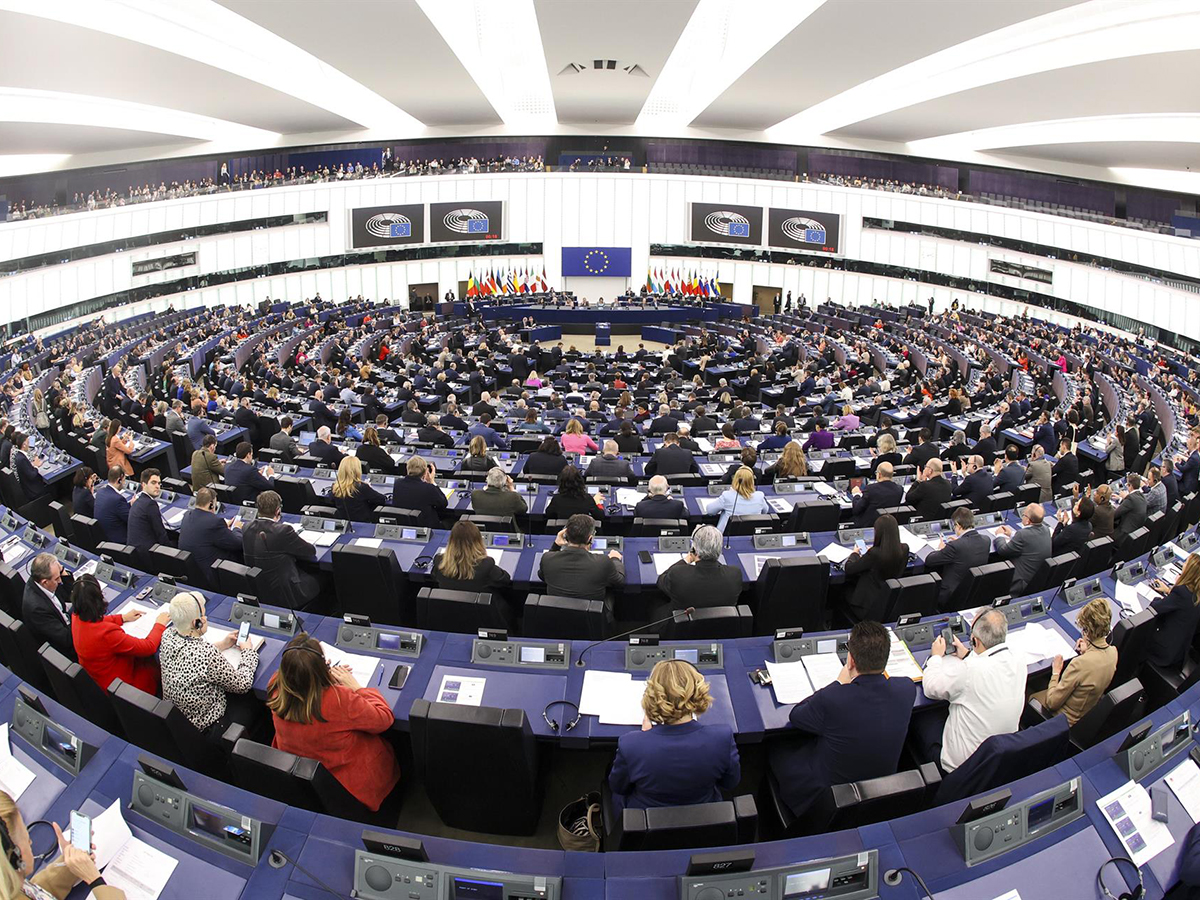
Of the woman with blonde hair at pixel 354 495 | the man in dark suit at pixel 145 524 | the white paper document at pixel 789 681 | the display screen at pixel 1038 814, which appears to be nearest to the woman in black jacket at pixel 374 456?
the woman with blonde hair at pixel 354 495

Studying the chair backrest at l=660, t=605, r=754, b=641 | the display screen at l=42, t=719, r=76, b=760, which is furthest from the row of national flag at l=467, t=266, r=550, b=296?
the display screen at l=42, t=719, r=76, b=760

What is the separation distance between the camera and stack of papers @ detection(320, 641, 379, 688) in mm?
4590

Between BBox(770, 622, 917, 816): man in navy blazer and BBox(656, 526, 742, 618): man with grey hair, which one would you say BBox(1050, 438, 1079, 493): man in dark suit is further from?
BBox(770, 622, 917, 816): man in navy blazer

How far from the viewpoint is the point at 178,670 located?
4258 mm

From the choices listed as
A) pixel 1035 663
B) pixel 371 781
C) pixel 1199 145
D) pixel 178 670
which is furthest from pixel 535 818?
pixel 1199 145

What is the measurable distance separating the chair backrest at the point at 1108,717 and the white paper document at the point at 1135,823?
54cm

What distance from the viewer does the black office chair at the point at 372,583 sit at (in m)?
6.04

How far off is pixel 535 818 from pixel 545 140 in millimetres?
37217

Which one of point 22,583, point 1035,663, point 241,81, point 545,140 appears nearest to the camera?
point 1035,663

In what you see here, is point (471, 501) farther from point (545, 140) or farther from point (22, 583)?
point (545, 140)

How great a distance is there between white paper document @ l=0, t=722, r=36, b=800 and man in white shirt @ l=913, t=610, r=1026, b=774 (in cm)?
459

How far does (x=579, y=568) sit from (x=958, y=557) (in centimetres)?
322

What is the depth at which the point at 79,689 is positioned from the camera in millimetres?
4234

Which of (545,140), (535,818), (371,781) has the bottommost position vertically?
(535,818)
